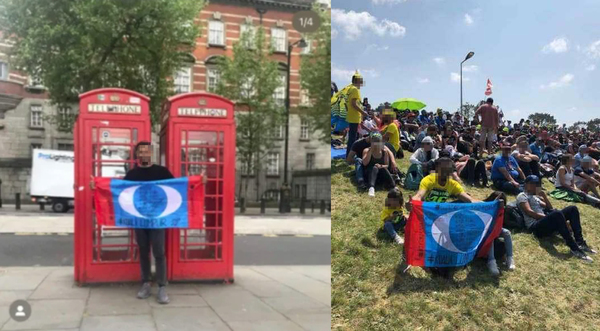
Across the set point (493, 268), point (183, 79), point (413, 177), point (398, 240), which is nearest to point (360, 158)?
point (413, 177)

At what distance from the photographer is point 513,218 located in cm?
306

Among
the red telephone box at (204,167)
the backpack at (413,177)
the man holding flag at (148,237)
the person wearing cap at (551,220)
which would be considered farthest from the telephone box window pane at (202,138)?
the person wearing cap at (551,220)

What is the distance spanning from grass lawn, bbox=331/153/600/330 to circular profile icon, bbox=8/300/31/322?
1426 millimetres

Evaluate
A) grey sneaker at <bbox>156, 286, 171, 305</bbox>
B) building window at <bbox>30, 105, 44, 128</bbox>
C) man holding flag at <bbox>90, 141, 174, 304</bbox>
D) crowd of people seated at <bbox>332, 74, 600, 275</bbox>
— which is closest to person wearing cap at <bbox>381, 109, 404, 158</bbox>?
crowd of people seated at <bbox>332, 74, 600, 275</bbox>

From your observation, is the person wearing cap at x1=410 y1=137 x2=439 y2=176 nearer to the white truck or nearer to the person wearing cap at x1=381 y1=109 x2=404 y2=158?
the person wearing cap at x1=381 y1=109 x2=404 y2=158

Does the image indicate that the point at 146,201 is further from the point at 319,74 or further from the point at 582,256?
the point at 582,256

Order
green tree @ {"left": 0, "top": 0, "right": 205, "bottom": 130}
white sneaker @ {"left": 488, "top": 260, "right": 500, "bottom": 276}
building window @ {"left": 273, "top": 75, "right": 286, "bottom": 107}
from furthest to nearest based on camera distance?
green tree @ {"left": 0, "top": 0, "right": 205, "bottom": 130}
building window @ {"left": 273, "top": 75, "right": 286, "bottom": 107}
white sneaker @ {"left": 488, "top": 260, "right": 500, "bottom": 276}

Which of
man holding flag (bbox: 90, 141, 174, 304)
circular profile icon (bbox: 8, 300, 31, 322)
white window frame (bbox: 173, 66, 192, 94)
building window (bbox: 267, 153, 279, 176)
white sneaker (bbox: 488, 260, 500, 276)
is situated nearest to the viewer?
circular profile icon (bbox: 8, 300, 31, 322)

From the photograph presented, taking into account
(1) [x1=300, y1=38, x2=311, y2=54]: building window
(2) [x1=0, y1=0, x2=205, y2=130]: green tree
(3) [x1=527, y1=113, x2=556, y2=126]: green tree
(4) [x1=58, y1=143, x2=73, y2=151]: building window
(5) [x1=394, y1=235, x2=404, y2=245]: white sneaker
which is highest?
(2) [x1=0, y1=0, x2=205, y2=130]: green tree

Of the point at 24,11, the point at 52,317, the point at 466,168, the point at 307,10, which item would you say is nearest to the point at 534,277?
the point at 466,168

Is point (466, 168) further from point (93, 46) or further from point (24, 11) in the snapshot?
point (93, 46)

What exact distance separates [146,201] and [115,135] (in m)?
0.52

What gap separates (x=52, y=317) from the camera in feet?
7.74

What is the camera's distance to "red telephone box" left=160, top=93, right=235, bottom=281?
135 inches
